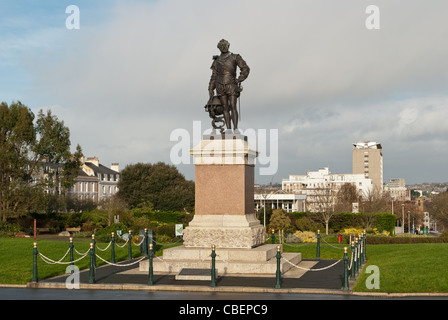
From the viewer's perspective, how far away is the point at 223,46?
2045 centimetres

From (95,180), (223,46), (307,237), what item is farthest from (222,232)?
(95,180)

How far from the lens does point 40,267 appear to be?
62.7 feet

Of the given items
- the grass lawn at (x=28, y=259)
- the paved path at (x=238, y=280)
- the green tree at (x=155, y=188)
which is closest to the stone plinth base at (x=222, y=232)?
the paved path at (x=238, y=280)

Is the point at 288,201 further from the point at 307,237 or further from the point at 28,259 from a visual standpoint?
the point at 28,259

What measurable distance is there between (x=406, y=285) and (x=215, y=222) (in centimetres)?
664

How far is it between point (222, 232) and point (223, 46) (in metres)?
6.52

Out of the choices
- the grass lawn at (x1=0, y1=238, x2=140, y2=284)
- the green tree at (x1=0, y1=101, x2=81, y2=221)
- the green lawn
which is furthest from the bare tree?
the grass lawn at (x1=0, y1=238, x2=140, y2=284)

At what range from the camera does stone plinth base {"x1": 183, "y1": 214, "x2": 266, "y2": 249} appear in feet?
60.6

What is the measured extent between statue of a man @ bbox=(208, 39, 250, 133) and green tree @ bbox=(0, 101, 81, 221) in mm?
34711

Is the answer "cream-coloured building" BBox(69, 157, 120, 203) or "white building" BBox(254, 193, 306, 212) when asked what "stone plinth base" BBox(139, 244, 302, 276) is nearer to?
"cream-coloured building" BBox(69, 157, 120, 203)

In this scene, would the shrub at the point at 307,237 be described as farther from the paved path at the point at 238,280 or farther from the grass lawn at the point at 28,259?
the paved path at the point at 238,280

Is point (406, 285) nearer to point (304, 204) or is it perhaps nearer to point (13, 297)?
point (13, 297)

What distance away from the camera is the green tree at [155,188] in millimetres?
81938

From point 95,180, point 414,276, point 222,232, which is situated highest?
point 95,180
